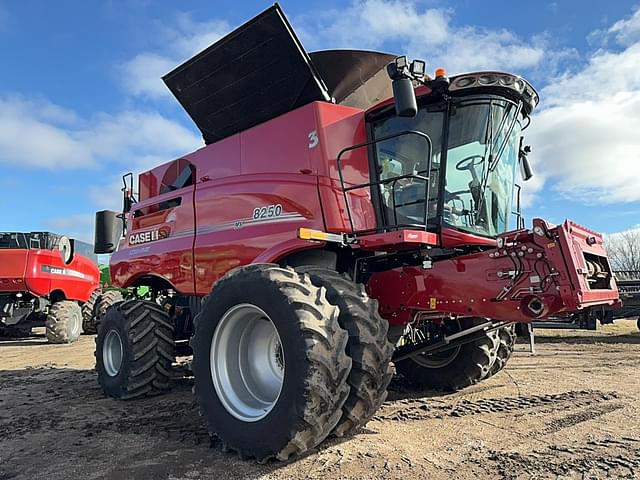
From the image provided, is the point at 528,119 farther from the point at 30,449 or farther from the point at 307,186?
the point at 30,449

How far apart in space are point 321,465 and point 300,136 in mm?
2896

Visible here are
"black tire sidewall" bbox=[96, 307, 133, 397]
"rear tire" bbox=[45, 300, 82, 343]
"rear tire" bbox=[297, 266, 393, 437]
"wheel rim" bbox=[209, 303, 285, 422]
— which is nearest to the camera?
"rear tire" bbox=[297, 266, 393, 437]

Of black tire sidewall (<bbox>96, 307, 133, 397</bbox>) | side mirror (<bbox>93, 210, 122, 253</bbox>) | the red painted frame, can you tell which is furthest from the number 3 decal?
side mirror (<bbox>93, 210, 122, 253</bbox>)

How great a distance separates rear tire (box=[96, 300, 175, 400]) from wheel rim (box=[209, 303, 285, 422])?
6.69ft

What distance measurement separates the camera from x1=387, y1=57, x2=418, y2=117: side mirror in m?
3.88

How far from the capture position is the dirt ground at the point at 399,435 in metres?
3.39

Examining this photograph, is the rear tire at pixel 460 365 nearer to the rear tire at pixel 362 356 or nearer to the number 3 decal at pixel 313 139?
the rear tire at pixel 362 356

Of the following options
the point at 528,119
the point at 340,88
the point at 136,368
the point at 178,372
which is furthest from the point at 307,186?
the point at 178,372

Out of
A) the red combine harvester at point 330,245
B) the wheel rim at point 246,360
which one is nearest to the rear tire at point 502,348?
the red combine harvester at point 330,245

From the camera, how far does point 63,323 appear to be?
12.9 metres

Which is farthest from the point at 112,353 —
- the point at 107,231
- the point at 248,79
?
the point at 248,79

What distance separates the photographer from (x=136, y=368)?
5.79 meters

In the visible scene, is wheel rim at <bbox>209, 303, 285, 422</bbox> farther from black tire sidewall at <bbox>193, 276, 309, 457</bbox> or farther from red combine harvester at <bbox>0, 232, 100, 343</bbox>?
red combine harvester at <bbox>0, 232, 100, 343</bbox>

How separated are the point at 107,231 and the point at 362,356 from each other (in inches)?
214
